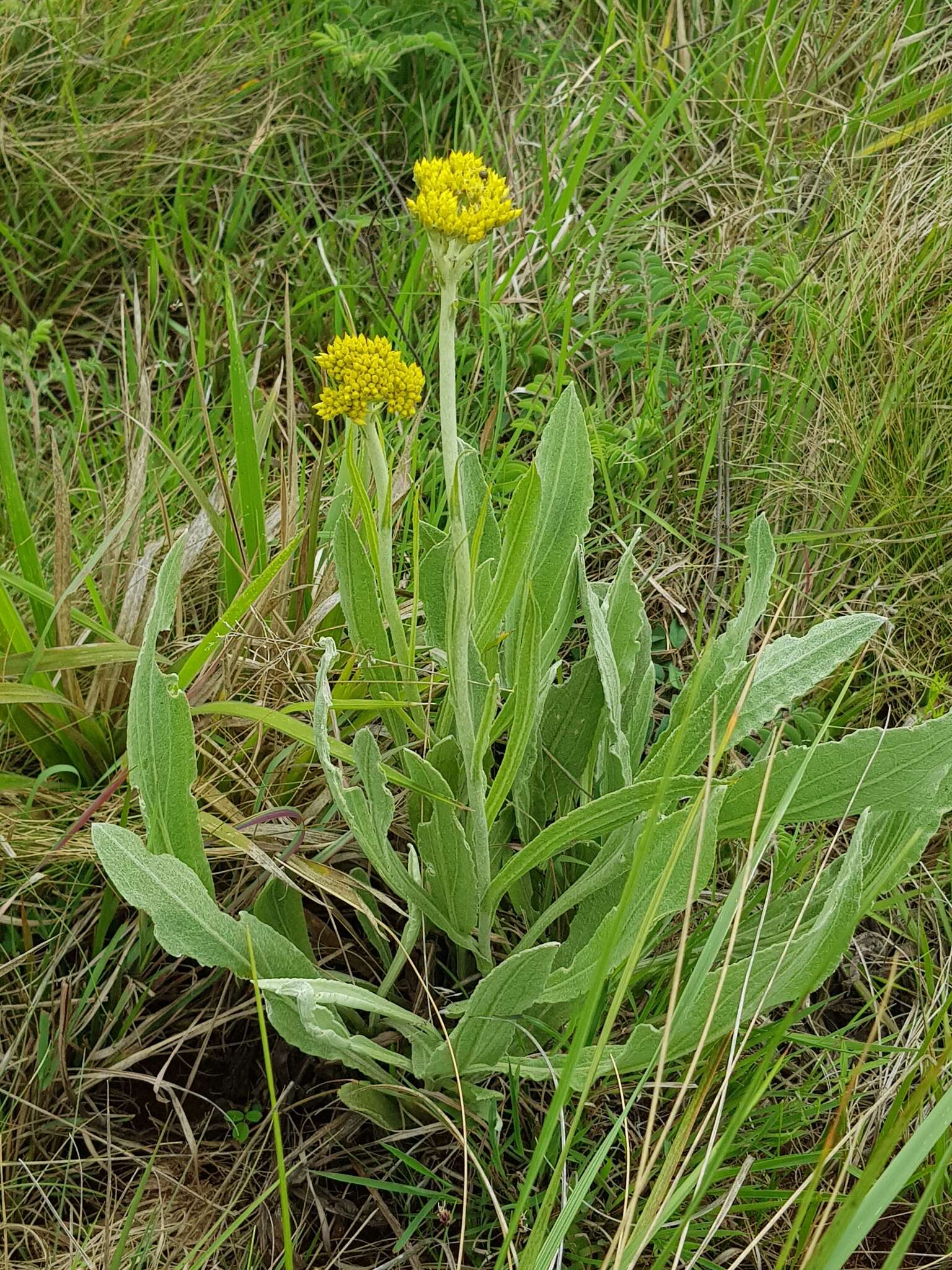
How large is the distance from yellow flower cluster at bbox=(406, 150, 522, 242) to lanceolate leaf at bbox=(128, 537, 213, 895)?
501mm

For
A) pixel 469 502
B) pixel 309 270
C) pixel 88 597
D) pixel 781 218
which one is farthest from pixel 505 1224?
pixel 781 218

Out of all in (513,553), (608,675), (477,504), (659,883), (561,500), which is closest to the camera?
(659,883)

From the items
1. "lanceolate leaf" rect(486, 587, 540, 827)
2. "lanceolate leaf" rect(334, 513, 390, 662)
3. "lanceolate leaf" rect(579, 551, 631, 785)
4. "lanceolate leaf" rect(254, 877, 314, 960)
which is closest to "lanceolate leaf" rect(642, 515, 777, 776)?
"lanceolate leaf" rect(579, 551, 631, 785)

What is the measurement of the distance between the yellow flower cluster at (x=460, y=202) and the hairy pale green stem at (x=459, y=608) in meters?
0.05

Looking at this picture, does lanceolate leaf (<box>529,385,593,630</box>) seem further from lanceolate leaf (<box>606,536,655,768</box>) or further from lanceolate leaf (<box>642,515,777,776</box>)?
lanceolate leaf (<box>642,515,777,776</box>)

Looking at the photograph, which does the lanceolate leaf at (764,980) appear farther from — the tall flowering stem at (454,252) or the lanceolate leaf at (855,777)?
the tall flowering stem at (454,252)

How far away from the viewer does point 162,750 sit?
1.42 m

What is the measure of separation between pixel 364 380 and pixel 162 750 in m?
0.52

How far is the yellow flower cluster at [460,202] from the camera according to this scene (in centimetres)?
117

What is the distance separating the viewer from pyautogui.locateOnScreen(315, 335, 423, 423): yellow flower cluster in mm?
1229

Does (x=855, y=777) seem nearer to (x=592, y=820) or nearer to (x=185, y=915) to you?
(x=592, y=820)

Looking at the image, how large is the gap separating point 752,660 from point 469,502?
544 mm

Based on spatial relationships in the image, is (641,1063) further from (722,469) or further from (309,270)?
(309,270)

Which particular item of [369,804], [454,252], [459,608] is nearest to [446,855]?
[369,804]
